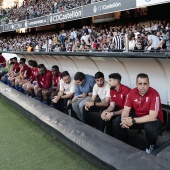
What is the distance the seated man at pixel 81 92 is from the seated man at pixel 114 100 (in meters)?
0.74

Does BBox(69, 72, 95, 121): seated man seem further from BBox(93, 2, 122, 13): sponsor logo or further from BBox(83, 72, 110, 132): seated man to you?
BBox(93, 2, 122, 13): sponsor logo

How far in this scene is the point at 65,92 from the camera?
532 centimetres

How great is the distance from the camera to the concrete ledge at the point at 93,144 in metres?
2.36

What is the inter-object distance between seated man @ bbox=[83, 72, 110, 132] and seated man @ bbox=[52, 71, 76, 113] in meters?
0.74

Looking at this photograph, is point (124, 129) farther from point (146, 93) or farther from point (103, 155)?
point (103, 155)

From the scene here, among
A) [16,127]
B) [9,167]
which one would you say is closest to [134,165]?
[9,167]

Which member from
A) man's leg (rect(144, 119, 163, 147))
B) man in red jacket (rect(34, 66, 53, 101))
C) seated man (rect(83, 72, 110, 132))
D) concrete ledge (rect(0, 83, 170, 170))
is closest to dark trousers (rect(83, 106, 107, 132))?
seated man (rect(83, 72, 110, 132))

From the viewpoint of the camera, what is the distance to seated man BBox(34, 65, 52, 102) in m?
5.92

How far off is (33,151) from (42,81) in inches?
118

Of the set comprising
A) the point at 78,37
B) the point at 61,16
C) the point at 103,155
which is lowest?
the point at 103,155

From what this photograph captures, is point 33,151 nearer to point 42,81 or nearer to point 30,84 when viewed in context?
point 42,81

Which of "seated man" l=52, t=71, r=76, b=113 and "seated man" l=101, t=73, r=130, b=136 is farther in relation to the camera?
"seated man" l=52, t=71, r=76, b=113

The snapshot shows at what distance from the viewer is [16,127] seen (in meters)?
4.32

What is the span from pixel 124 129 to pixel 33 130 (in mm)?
1531
